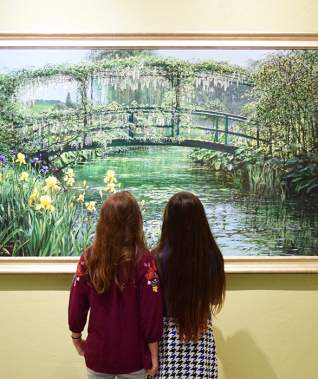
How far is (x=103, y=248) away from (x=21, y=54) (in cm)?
87

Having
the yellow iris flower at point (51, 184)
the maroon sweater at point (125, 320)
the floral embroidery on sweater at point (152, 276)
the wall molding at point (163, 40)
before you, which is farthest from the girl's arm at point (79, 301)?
the wall molding at point (163, 40)

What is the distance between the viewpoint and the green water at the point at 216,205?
1771 mm

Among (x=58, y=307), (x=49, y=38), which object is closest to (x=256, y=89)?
(x=49, y=38)

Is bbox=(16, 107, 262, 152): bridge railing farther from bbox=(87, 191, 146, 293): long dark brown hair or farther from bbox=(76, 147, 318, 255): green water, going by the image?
bbox=(87, 191, 146, 293): long dark brown hair

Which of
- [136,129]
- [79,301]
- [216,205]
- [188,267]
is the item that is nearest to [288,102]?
[216,205]

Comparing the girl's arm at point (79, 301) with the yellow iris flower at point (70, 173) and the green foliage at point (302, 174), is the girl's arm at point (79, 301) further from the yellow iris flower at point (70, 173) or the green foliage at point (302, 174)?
the green foliage at point (302, 174)

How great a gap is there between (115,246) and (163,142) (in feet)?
1.85

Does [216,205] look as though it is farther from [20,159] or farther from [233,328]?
[20,159]

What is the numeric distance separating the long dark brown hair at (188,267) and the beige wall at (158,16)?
75 cm

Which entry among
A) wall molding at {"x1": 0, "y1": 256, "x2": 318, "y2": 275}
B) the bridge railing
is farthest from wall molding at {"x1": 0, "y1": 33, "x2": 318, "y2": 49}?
wall molding at {"x1": 0, "y1": 256, "x2": 318, "y2": 275}

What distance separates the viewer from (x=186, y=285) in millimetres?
1378

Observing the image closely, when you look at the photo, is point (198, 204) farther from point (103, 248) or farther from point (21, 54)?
point (21, 54)

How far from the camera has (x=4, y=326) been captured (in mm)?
1797

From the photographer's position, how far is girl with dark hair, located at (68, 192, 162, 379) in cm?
135
